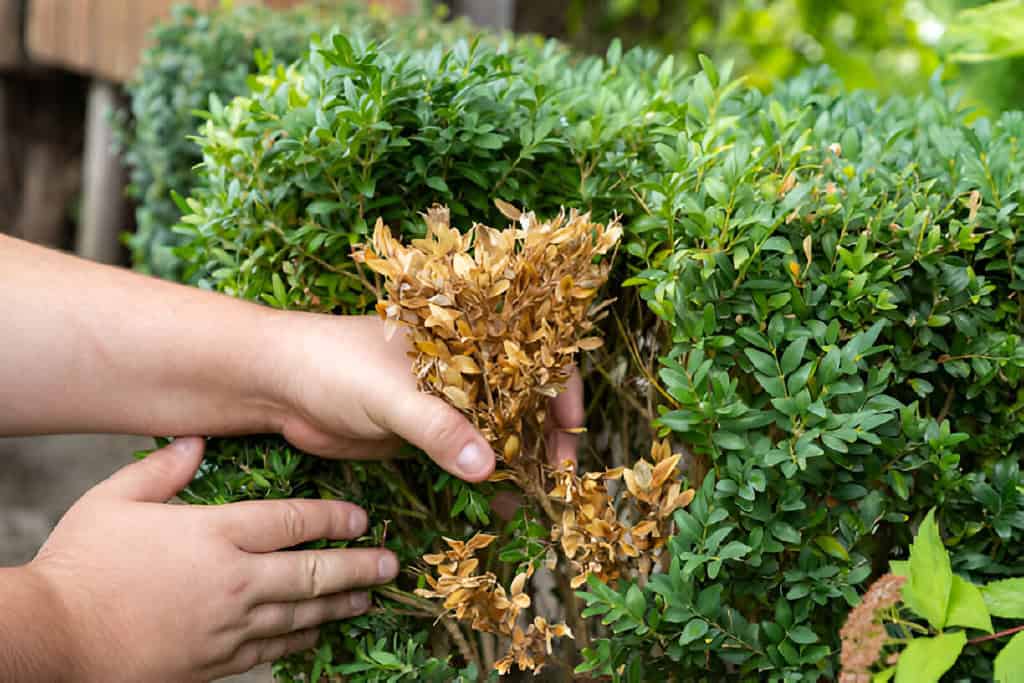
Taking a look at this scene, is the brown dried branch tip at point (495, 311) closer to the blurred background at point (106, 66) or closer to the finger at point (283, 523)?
the finger at point (283, 523)

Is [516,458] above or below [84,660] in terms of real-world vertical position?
above

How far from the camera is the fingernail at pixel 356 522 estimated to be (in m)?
1.31

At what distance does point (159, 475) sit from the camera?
4.24 ft

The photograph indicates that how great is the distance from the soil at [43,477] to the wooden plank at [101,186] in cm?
104

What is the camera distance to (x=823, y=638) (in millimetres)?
1223

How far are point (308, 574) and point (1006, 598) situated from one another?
0.87 meters

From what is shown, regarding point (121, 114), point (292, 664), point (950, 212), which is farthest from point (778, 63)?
point (292, 664)

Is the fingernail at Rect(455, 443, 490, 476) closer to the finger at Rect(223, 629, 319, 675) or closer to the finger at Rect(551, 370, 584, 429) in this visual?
the finger at Rect(551, 370, 584, 429)

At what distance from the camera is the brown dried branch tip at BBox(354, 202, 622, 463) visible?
0.99 metres

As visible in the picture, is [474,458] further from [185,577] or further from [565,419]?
[185,577]

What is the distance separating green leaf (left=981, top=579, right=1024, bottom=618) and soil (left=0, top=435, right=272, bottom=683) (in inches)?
126

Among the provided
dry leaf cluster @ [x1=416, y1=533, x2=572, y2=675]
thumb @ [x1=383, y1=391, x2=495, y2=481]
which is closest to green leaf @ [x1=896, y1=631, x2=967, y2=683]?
dry leaf cluster @ [x1=416, y1=533, x2=572, y2=675]

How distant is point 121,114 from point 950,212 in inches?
119

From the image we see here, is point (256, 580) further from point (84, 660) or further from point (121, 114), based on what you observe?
point (121, 114)
